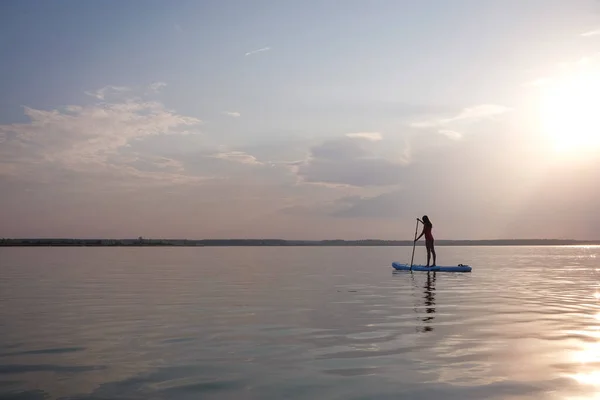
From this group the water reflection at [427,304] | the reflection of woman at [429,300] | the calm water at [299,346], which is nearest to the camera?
the calm water at [299,346]

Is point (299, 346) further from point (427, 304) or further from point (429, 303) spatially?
point (429, 303)

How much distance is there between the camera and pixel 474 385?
9.42 metres

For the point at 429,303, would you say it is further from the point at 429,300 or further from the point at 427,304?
the point at 429,300

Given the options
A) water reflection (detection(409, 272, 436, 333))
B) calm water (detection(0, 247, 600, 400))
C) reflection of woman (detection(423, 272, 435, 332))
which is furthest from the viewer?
reflection of woman (detection(423, 272, 435, 332))

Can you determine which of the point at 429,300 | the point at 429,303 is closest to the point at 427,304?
the point at 429,303

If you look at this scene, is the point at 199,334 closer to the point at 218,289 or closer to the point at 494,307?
the point at 494,307

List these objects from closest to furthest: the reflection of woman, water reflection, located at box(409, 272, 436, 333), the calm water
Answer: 1. the calm water
2. water reflection, located at box(409, 272, 436, 333)
3. the reflection of woman

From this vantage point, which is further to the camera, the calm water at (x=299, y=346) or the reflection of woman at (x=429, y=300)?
the reflection of woman at (x=429, y=300)

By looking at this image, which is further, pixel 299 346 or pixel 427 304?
pixel 427 304

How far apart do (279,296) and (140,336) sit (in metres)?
10.2

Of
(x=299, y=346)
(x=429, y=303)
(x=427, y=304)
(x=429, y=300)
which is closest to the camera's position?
(x=299, y=346)

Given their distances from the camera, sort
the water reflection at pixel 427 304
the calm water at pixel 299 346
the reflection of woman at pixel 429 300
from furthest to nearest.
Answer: the reflection of woman at pixel 429 300, the water reflection at pixel 427 304, the calm water at pixel 299 346

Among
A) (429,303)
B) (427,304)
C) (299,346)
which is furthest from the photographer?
(429,303)

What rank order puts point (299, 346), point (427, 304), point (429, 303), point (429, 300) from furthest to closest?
point (429, 300) < point (429, 303) < point (427, 304) < point (299, 346)
